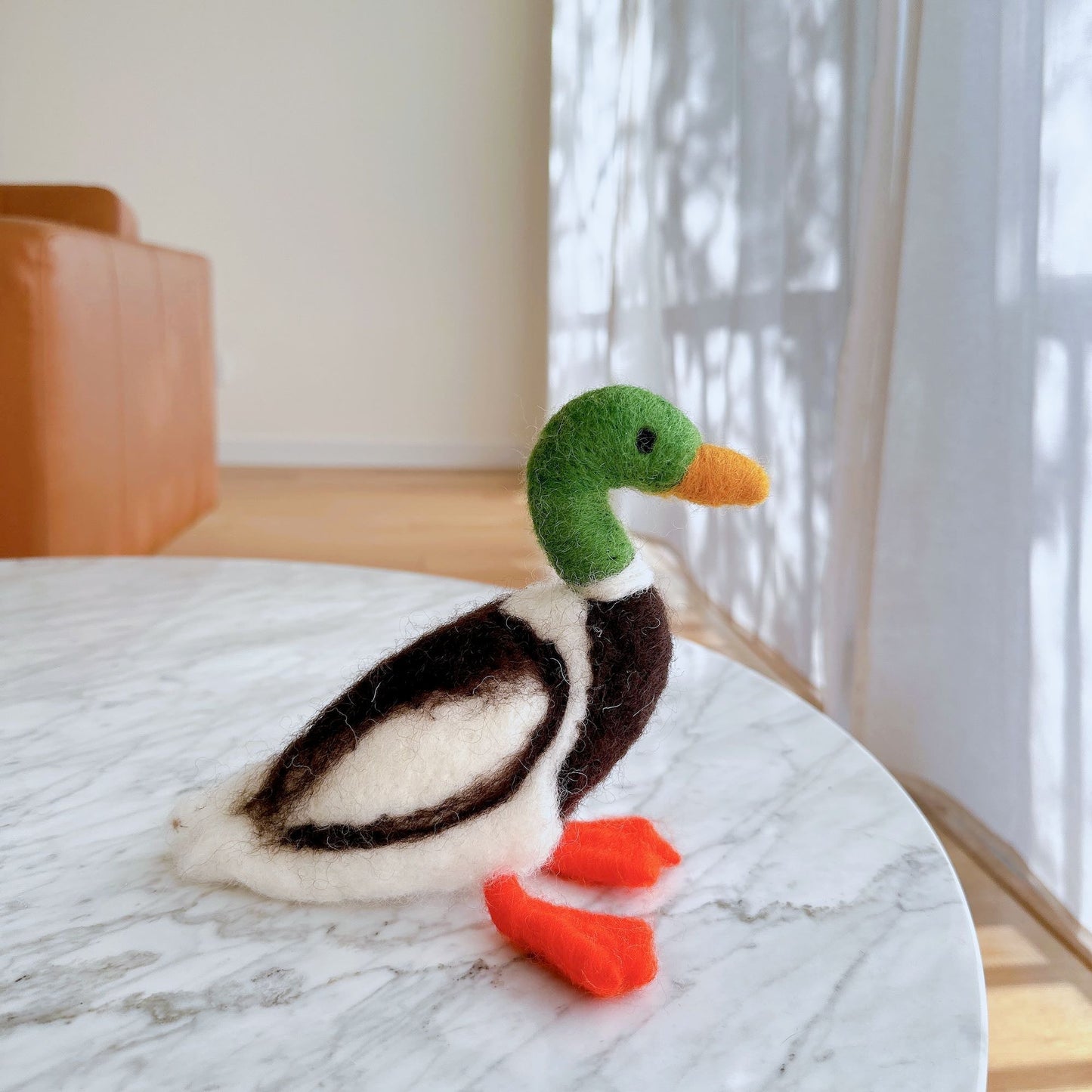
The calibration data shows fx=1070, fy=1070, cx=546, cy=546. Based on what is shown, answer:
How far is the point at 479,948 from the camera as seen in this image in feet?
1.32

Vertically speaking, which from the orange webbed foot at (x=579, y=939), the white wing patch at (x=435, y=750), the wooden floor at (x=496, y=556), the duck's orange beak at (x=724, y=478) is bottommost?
the wooden floor at (x=496, y=556)

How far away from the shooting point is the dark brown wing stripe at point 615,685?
42 centimetres

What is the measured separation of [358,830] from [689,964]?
0.44 ft

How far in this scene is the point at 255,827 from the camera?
43 cm

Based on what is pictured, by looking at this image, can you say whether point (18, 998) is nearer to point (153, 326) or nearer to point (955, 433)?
point (955, 433)

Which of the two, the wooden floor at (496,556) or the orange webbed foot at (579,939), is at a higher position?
the orange webbed foot at (579,939)

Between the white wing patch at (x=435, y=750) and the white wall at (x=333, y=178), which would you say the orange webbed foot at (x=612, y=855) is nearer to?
the white wing patch at (x=435, y=750)

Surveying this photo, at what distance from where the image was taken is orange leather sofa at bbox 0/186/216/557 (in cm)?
164

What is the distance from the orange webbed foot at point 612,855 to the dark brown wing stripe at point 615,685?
0.03m

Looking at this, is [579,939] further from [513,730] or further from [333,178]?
[333,178]

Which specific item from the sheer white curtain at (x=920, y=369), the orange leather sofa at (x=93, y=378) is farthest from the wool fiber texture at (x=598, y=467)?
the orange leather sofa at (x=93, y=378)

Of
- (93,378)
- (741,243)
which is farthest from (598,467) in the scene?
(93,378)

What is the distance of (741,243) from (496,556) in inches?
36.9

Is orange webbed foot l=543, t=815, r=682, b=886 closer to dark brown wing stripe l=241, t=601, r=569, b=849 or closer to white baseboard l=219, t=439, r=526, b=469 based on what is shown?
dark brown wing stripe l=241, t=601, r=569, b=849
